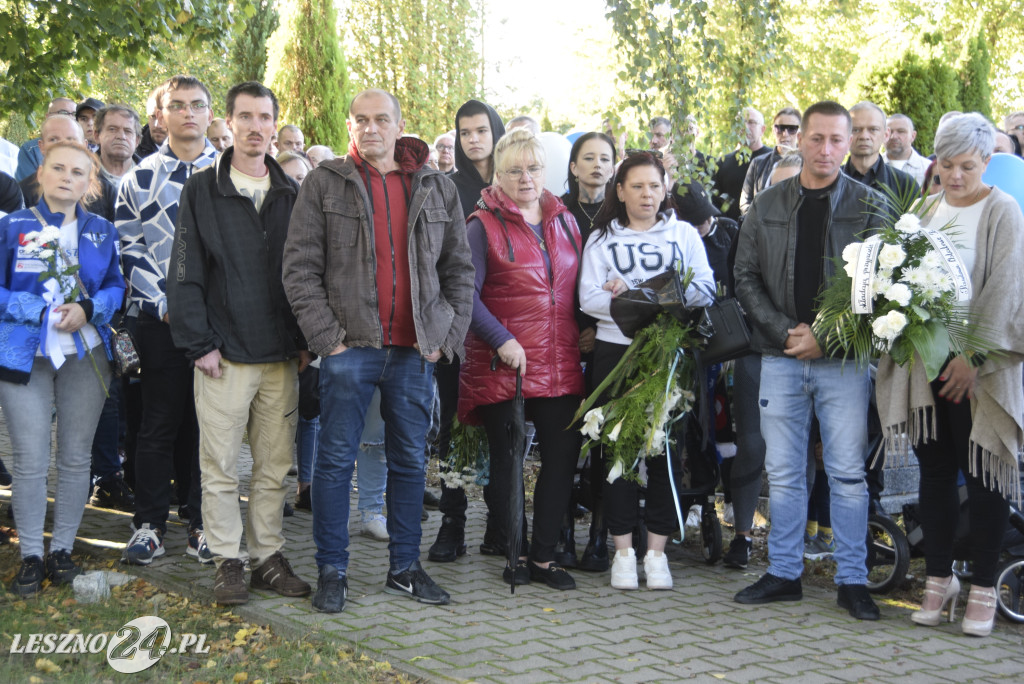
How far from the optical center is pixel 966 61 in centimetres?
1566

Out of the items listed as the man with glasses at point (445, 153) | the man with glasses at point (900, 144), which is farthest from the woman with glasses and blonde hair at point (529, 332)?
the man with glasses at point (445, 153)

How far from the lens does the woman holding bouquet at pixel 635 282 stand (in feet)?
18.4

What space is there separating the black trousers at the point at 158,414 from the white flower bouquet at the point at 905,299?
11.3 feet

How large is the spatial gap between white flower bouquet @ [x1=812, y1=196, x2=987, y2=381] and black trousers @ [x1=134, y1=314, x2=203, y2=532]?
136 inches

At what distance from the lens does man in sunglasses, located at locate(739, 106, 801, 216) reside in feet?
26.4

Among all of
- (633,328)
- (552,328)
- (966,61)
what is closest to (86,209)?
(552,328)

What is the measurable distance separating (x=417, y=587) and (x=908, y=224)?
2964 mm

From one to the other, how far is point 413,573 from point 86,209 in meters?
2.87

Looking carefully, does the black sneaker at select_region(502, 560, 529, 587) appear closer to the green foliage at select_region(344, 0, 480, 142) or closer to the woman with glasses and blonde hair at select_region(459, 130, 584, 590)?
the woman with glasses and blonde hair at select_region(459, 130, 584, 590)

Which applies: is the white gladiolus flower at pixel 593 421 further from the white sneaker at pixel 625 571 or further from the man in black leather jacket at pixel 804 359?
the man in black leather jacket at pixel 804 359

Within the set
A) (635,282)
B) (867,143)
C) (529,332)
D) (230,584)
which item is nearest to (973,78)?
(867,143)

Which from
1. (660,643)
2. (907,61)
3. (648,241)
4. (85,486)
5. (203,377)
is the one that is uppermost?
(907,61)

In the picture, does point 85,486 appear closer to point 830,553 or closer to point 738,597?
point 738,597

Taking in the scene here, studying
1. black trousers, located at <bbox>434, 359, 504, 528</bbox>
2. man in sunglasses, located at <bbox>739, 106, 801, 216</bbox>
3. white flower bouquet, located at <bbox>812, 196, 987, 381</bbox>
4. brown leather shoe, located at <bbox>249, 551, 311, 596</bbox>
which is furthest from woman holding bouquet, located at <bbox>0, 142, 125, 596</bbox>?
man in sunglasses, located at <bbox>739, 106, 801, 216</bbox>
